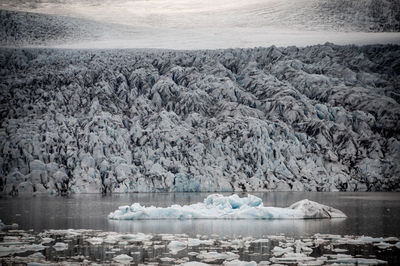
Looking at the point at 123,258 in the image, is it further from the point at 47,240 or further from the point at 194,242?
the point at 47,240

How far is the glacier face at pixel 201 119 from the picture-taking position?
129ft

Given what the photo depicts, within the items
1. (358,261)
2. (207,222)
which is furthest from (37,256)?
(207,222)

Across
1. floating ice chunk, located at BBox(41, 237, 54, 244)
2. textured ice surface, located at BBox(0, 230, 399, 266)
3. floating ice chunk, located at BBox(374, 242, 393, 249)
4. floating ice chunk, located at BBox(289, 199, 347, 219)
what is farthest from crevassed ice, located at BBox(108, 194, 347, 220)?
floating ice chunk, located at BBox(374, 242, 393, 249)

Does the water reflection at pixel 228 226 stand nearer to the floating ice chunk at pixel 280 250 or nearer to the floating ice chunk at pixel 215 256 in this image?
the floating ice chunk at pixel 280 250

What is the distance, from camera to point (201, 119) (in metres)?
44.9

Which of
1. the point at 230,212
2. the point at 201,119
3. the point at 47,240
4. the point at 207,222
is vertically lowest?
the point at 207,222

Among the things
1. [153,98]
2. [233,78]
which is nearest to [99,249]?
[153,98]

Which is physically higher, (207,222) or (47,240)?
(47,240)

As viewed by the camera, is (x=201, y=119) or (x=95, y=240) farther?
(x=201, y=119)

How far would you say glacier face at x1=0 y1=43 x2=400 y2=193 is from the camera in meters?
39.5

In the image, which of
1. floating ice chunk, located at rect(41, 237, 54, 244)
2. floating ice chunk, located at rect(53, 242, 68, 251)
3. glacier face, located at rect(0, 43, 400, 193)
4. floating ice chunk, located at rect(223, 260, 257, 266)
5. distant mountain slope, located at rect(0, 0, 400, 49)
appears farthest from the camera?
distant mountain slope, located at rect(0, 0, 400, 49)

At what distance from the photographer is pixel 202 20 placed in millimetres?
63594

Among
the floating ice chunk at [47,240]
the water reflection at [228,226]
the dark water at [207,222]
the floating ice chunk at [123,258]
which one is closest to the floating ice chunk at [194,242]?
the water reflection at [228,226]

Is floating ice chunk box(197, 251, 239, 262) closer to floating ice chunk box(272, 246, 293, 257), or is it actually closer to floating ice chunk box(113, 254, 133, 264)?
floating ice chunk box(272, 246, 293, 257)
